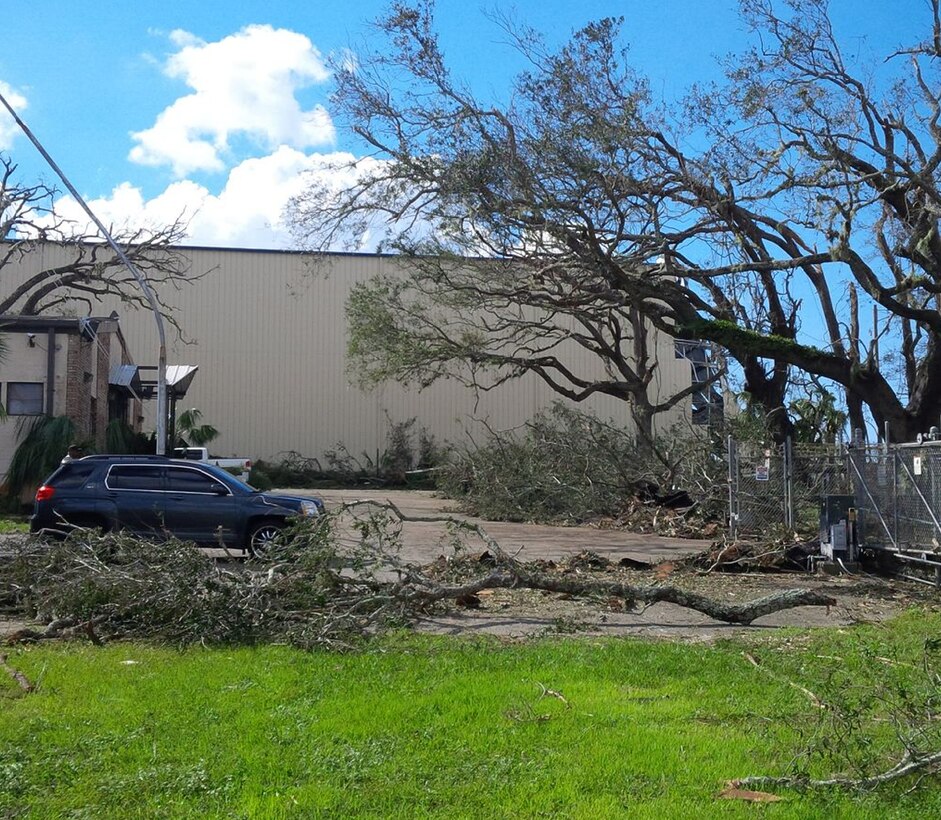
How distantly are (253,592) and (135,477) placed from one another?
7293 millimetres

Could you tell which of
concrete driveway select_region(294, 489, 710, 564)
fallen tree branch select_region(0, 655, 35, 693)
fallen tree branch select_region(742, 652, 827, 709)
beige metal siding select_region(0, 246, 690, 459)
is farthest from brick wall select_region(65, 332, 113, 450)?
fallen tree branch select_region(742, 652, 827, 709)

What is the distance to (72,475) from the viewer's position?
16672 mm

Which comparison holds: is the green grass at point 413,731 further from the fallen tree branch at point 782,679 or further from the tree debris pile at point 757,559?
the tree debris pile at point 757,559

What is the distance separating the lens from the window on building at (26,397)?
2848 cm

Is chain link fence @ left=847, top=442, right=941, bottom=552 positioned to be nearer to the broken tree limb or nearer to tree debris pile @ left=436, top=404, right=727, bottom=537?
the broken tree limb

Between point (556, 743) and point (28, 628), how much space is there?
6205 millimetres

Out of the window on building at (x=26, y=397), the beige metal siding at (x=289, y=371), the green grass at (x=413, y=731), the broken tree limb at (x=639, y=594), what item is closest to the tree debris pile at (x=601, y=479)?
the window on building at (x=26, y=397)

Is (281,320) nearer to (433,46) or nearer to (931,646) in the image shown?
(433,46)

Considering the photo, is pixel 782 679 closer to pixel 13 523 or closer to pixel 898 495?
pixel 898 495

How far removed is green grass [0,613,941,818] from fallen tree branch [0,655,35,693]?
0.08 meters

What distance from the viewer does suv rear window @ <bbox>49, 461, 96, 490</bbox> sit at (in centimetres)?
1656

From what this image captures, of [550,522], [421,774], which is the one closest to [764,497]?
[550,522]

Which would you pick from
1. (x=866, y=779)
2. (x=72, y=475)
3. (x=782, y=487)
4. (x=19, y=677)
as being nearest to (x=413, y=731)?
(x=866, y=779)

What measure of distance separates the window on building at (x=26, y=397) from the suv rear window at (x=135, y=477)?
42.9 ft
